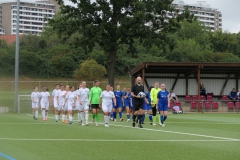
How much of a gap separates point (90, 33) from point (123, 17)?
318 cm

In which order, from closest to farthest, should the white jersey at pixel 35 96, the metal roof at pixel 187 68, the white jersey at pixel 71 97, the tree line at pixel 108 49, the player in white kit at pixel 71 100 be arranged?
1. the player in white kit at pixel 71 100
2. the white jersey at pixel 71 97
3. the white jersey at pixel 35 96
4. the metal roof at pixel 187 68
5. the tree line at pixel 108 49

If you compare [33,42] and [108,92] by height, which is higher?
[33,42]

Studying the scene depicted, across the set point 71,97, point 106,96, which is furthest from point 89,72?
point 106,96

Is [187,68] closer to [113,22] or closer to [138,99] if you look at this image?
[113,22]

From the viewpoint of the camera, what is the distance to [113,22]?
47.4 meters

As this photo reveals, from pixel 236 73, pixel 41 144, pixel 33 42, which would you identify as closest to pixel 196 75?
pixel 236 73

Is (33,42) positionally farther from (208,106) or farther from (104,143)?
(104,143)

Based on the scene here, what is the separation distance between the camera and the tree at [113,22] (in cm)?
4653

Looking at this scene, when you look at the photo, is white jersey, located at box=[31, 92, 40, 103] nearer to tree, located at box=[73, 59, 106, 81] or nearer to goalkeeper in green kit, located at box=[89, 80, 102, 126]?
goalkeeper in green kit, located at box=[89, 80, 102, 126]

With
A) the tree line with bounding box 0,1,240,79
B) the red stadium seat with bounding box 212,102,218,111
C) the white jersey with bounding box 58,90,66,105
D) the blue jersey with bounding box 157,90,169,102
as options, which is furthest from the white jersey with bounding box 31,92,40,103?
the red stadium seat with bounding box 212,102,218,111

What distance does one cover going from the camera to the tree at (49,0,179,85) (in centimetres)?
4653

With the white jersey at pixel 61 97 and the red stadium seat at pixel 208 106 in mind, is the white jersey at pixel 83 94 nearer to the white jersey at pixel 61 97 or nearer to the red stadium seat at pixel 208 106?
the white jersey at pixel 61 97

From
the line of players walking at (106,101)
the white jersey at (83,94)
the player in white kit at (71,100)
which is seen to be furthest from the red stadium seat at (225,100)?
the white jersey at (83,94)

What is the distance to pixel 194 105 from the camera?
45.3m
